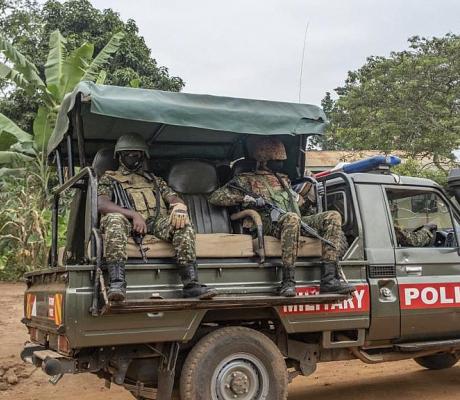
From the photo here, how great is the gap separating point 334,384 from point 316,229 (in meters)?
2.11

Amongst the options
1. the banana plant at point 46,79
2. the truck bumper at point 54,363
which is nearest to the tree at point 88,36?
the banana plant at point 46,79

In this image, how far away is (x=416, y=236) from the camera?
5457 millimetres

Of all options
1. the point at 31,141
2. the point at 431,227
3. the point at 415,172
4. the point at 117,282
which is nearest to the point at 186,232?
the point at 117,282

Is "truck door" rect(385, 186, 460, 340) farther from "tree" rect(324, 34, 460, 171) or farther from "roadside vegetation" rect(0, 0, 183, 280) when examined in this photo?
"tree" rect(324, 34, 460, 171)

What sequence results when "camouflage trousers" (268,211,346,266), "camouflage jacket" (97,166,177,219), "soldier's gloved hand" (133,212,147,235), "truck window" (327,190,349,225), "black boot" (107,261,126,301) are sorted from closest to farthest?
"black boot" (107,261,126,301) → "soldier's gloved hand" (133,212,147,235) → "camouflage trousers" (268,211,346,266) → "camouflage jacket" (97,166,177,219) → "truck window" (327,190,349,225)

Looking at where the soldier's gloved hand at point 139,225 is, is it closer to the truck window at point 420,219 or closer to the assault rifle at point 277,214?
the assault rifle at point 277,214

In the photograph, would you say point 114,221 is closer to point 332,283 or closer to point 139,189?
point 139,189

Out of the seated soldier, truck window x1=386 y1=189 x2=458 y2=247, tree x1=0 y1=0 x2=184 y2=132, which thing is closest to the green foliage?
tree x1=0 y1=0 x2=184 y2=132

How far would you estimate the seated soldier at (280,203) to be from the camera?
14.8 feet

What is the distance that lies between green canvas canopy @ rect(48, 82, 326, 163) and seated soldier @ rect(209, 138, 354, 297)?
0.35 m

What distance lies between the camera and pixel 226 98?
15.1 ft

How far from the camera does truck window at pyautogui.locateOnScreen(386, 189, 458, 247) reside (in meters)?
5.38

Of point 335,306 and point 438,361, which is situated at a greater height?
point 335,306

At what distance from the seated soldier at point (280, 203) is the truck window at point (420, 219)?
2.84 ft
